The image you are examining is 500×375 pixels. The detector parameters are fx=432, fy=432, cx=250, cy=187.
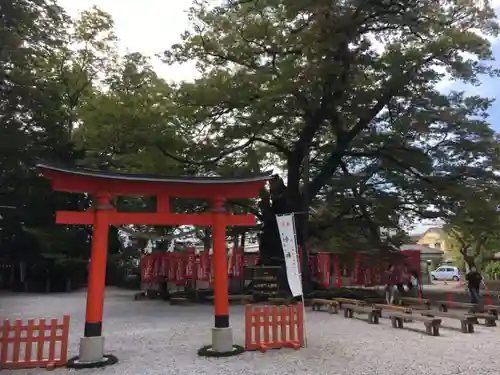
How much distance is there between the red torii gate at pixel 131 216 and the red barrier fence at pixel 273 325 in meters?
0.45

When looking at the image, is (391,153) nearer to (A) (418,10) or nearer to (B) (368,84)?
(B) (368,84)

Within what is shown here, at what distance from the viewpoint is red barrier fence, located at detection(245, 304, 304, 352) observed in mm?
9289

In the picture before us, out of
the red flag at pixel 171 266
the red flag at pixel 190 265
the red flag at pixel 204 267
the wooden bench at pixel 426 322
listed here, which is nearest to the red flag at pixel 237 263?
the red flag at pixel 204 267

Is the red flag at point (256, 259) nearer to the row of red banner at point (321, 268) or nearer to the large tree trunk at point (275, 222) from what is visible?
the row of red banner at point (321, 268)

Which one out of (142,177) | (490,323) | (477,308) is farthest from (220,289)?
(477,308)

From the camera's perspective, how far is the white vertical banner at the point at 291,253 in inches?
408

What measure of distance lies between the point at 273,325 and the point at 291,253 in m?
1.95

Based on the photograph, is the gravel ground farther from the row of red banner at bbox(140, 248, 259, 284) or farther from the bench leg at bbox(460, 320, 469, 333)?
the row of red banner at bbox(140, 248, 259, 284)

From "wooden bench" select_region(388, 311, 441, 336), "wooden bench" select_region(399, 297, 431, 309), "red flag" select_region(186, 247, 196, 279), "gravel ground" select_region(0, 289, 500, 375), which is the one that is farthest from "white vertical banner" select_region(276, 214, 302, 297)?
"red flag" select_region(186, 247, 196, 279)

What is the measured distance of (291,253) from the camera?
10641mm

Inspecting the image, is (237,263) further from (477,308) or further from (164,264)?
(477,308)

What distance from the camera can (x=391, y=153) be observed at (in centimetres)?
1991

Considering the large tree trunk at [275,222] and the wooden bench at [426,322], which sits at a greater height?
the large tree trunk at [275,222]

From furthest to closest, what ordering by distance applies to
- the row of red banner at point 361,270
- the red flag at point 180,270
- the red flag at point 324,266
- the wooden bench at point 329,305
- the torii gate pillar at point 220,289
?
the red flag at point 180,270 < the row of red banner at point 361,270 < the red flag at point 324,266 < the wooden bench at point 329,305 < the torii gate pillar at point 220,289
